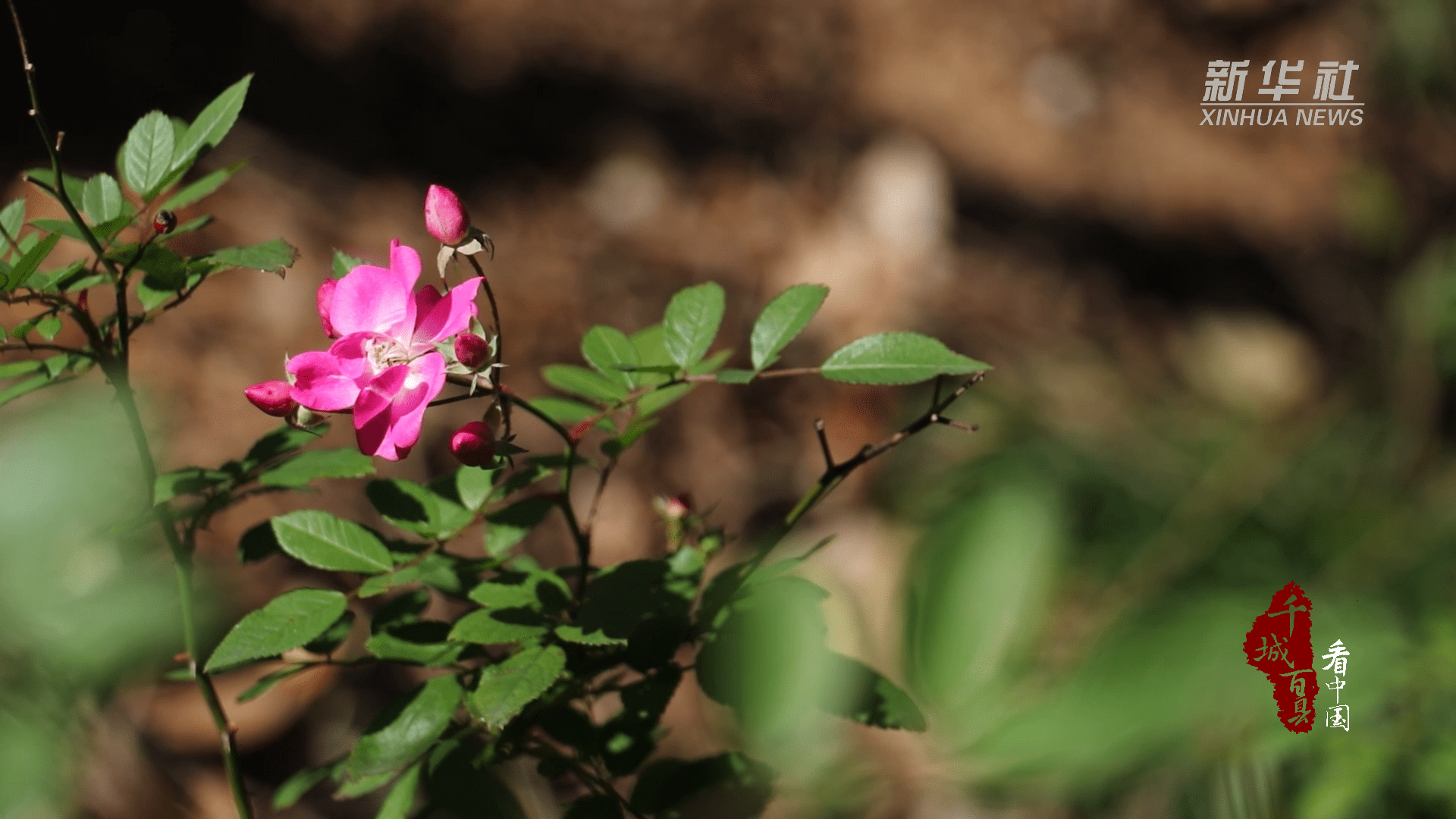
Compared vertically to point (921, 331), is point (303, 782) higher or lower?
higher

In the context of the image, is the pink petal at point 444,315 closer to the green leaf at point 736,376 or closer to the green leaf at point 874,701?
the green leaf at point 736,376

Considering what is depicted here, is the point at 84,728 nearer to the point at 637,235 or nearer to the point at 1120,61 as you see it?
the point at 637,235

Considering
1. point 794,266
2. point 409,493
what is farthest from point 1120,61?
point 409,493

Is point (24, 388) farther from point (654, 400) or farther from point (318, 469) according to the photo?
point (654, 400)

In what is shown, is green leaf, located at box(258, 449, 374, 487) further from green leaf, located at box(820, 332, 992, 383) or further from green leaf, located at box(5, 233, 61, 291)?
green leaf, located at box(820, 332, 992, 383)

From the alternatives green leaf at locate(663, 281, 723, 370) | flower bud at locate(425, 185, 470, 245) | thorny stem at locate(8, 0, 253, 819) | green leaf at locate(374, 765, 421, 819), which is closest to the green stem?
thorny stem at locate(8, 0, 253, 819)

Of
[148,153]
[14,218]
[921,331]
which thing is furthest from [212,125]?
[921,331]

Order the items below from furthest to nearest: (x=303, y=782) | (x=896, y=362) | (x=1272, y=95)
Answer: (x=1272, y=95)
(x=303, y=782)
(x=896, y=362)
